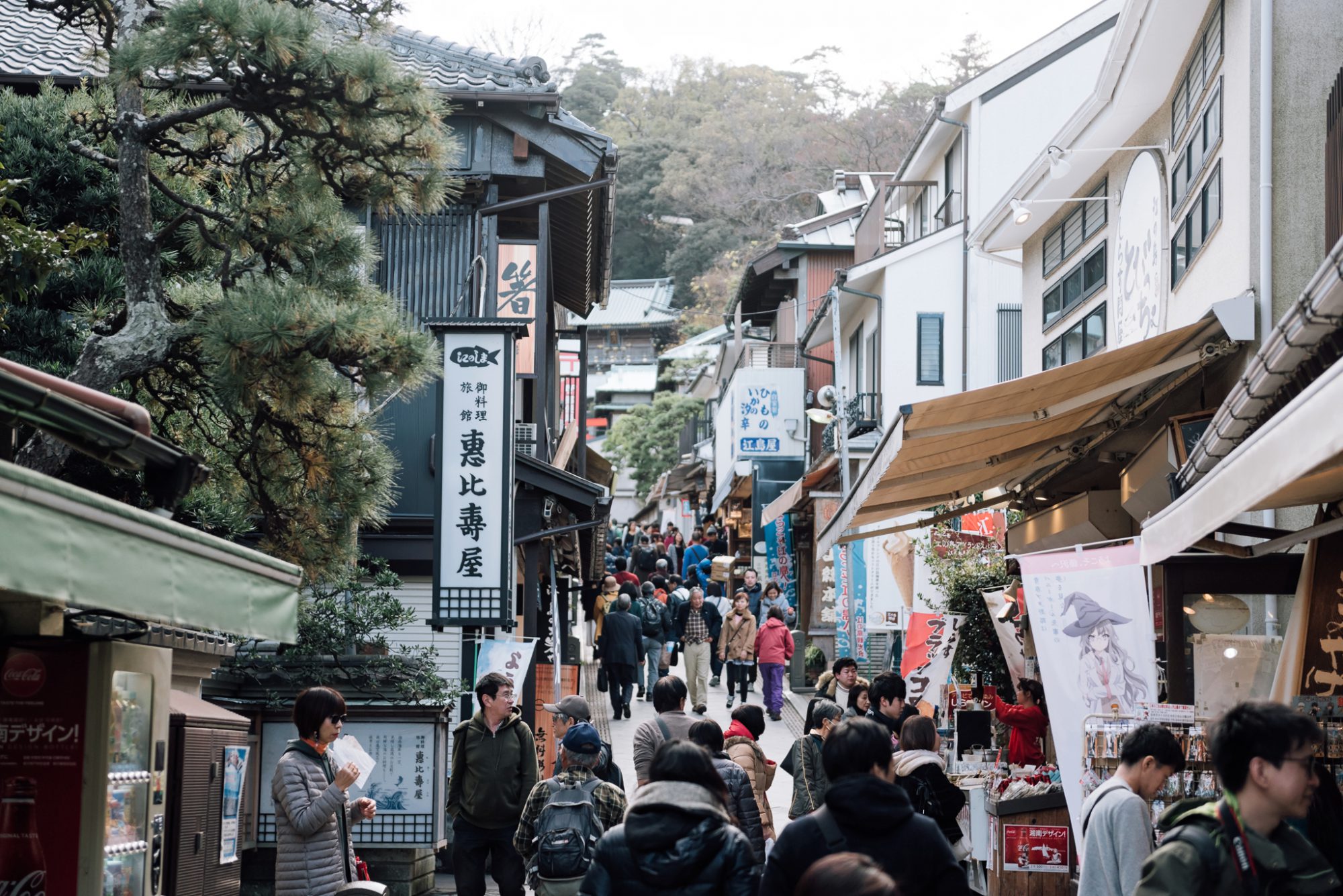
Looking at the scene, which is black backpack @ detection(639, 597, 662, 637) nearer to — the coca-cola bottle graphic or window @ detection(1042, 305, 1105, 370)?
window @ detection(1042, 305, 1105, 370)

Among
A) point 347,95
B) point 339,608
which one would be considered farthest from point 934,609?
point 347,95

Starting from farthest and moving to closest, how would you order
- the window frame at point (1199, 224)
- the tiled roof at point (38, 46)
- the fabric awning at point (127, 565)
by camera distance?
1. the tiled roof at point (38, 46)
2. the window frame at point (1199, 224)
3. the fabric awning at point (127, 565)

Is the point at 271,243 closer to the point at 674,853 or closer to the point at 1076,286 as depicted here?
the point at 674,853

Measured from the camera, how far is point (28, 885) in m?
5.55

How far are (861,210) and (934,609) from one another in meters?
17.8

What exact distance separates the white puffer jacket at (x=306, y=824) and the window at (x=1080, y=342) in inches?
352

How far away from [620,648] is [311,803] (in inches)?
528

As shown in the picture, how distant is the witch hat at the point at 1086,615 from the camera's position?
8.35 m

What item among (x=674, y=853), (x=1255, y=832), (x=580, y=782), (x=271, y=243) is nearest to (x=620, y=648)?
(x=271, y=243)

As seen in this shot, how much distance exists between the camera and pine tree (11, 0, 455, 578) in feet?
29.9

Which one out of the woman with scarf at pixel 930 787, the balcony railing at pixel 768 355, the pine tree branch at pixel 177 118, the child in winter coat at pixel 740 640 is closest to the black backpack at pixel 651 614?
the child in winter coat at pixel 740 640

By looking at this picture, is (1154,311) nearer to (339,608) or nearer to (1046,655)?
(1046,655)

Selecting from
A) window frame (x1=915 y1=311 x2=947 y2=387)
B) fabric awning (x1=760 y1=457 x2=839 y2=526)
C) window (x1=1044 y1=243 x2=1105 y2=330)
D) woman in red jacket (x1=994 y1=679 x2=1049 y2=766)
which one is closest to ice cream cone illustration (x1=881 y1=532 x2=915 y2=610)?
fabric awning (x1=760 y1=457 x2=839 y2=526)

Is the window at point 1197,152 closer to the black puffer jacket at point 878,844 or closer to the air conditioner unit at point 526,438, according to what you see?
the black puffer jacket at point 878,844
